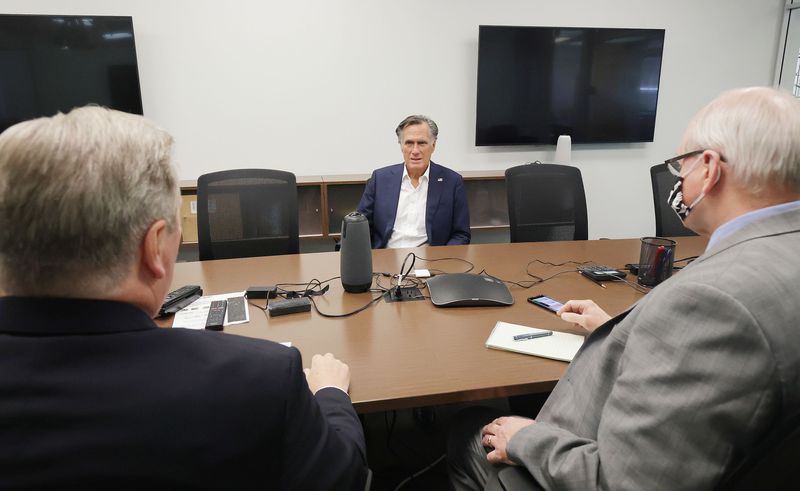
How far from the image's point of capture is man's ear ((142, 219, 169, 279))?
683mm

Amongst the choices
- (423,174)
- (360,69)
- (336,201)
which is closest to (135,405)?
(423,174)

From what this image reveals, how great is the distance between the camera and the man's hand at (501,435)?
1074mm

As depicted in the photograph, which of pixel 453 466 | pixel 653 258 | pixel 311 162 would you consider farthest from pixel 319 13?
pixel 453 466

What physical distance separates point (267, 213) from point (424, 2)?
2503mm

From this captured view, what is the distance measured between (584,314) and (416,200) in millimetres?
1539

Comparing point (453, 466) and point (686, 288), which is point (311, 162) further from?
point (686, 288)

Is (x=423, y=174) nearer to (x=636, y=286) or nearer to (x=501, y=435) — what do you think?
(x=636, y=286)

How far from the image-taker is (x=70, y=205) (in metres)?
0.60

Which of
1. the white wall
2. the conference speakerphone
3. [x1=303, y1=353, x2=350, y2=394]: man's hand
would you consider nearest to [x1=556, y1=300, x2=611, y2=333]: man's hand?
the conference speakerphone

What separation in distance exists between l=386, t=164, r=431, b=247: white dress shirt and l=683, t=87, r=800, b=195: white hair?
72.9 inches

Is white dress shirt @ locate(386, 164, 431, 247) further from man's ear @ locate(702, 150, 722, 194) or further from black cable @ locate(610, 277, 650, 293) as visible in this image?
man's ear @ locate(702, 150, 722, 194)


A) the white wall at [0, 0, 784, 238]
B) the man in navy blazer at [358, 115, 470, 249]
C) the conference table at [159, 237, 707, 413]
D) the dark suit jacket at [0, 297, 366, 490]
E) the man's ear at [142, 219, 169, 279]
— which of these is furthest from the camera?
the white wall at [0, 0, 784, 238]

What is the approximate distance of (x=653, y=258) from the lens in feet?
5.60

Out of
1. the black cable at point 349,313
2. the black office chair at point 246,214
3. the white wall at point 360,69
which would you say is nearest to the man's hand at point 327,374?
the black cable at point 349,313
